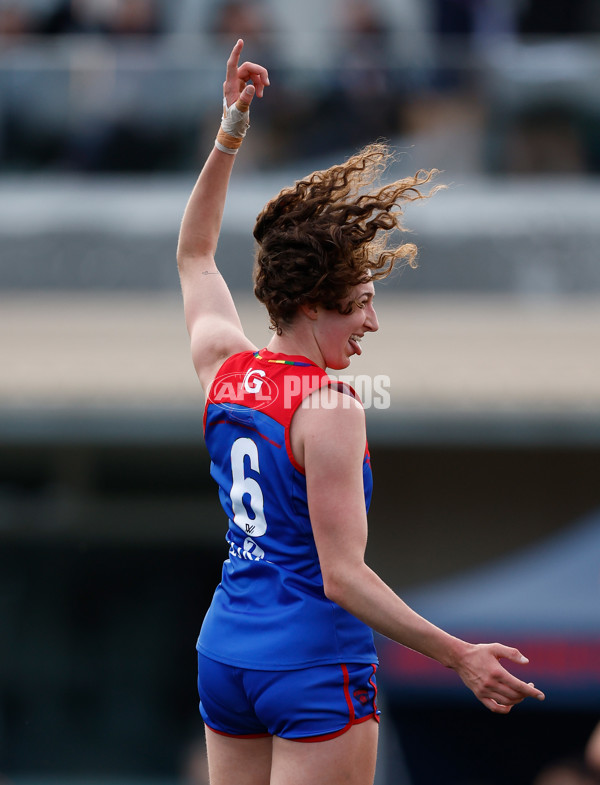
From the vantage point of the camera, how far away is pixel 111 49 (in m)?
8.91

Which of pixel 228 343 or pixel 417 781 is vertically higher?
pixel 228 343

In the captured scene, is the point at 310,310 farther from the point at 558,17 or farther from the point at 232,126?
the point at 558,17

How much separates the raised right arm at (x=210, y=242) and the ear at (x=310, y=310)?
0.33 m

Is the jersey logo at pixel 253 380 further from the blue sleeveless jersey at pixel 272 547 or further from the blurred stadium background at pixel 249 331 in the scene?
the blurred stadium background at pixel 249 331

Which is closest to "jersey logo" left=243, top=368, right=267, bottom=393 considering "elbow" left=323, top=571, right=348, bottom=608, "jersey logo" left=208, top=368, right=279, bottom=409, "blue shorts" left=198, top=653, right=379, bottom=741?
"jersey logo" left=208, top=368, right=279, bottom=409

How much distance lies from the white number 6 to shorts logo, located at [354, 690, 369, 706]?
0.41 metres

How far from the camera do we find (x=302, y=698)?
95.7 inches

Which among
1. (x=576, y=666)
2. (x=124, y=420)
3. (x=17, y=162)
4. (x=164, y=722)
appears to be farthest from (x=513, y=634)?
(x=17, y=162)

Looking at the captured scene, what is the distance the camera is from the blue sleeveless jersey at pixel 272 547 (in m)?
2.46

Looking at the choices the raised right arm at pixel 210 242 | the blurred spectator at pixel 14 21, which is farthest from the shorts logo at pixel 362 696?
the blurred spectator at pixel 14 21

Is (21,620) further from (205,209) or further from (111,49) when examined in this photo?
(205,209)

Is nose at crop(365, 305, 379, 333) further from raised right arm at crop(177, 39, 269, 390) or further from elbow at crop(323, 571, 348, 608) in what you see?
elbow at crop(323, 571, 348, 608)

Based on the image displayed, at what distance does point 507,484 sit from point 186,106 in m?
4.19

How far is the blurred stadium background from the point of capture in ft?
27.1
